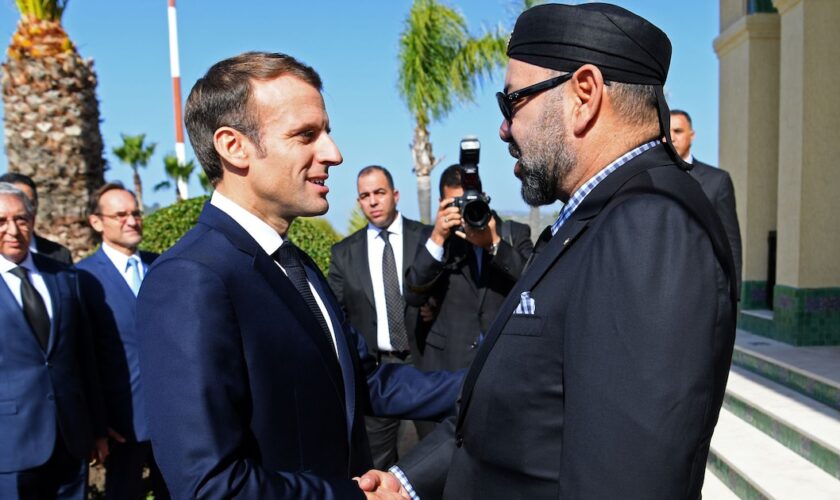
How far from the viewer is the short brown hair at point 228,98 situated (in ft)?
6.01

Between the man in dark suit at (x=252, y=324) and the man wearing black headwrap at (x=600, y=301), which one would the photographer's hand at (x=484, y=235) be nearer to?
the man in dark suit at (x=252, y=324)

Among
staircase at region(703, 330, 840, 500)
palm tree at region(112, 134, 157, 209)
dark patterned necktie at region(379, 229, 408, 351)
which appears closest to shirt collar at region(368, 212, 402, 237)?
dark patterned necktie at region(379, 229, 408, 351)

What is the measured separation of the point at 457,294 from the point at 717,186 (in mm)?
2410

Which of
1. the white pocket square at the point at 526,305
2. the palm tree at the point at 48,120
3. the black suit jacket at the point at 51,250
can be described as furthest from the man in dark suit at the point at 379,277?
the palm tree at the point at 48,120

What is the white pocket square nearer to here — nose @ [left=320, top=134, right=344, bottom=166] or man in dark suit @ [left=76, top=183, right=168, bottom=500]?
nose @ [left=320, top=134, right=344, bottom=166]

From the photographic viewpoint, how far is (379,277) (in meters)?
5.33

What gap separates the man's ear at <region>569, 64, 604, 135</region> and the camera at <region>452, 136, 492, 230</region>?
2383 millimetres

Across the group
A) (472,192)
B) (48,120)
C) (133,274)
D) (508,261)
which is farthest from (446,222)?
(48,120)

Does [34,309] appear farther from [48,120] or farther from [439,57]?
[439,57]

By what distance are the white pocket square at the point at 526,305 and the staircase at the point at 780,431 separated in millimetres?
3003

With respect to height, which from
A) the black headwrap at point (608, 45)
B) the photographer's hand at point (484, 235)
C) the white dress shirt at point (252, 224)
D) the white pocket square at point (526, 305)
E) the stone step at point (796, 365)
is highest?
the black headwrap at point (608, 45)

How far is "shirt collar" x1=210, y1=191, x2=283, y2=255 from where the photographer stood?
1.87 meters

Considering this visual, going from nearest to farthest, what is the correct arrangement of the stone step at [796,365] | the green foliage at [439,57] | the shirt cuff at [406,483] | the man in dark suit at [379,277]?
the shirt cuff at [406,483] < the stone step at [796,365] < the man in dark suit at [379,277] < the green foliage at [439,57]

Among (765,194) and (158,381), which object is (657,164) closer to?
(158,381)
